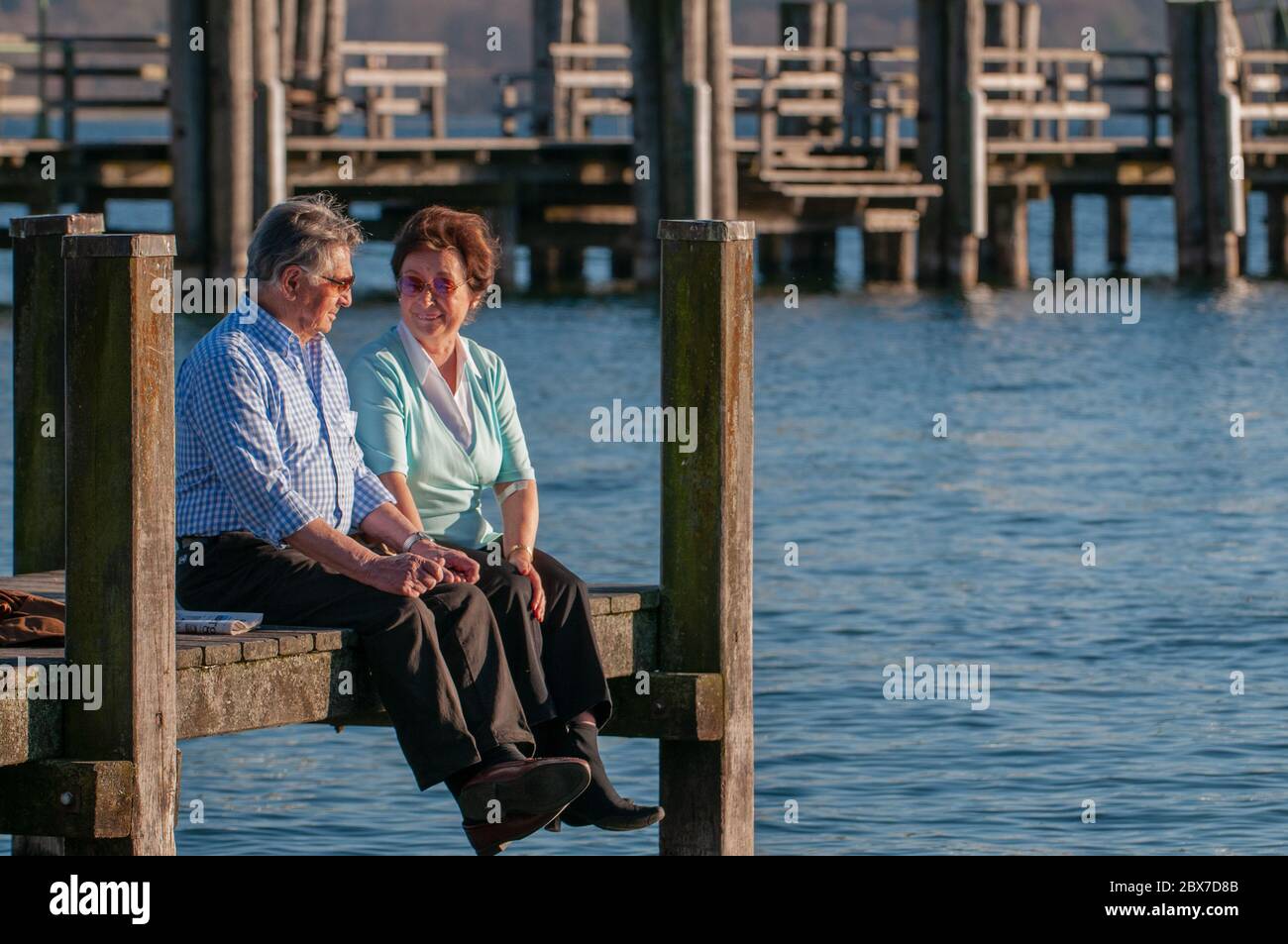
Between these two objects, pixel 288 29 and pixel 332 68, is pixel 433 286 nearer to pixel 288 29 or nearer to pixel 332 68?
pixel 332 68

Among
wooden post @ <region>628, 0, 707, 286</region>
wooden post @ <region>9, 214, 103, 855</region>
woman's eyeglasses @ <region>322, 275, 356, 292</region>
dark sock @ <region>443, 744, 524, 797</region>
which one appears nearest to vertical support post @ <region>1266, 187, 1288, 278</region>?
wooden post @ <region>628, 0, 707, 286</region>

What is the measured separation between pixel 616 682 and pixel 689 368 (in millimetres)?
864

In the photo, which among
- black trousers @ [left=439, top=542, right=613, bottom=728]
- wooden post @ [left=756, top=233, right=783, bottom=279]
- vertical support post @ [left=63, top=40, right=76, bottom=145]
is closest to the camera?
black trousers @ [left=439, top=542, right=613, bottom=728]

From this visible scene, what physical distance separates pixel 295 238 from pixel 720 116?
20234 millimetres

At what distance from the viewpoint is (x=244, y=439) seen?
20.9ft

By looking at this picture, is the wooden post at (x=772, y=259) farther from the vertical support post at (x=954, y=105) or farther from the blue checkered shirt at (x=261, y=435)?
the blue checkered shirt at (x=261, y=435)

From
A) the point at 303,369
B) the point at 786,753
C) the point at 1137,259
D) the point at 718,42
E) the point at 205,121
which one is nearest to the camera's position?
the point at 303,369

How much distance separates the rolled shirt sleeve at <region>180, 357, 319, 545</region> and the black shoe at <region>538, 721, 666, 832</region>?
825 mm

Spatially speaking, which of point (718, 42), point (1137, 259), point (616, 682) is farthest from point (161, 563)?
point (1137, 259)

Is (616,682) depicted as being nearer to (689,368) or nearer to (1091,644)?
(689,368)

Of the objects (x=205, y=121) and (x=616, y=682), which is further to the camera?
(x=205, y=121)

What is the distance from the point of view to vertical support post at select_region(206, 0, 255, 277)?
23.1m

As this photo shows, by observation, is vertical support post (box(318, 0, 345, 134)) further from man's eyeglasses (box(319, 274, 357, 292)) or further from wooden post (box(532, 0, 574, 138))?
man's eyeglasses (box(319, 274, 357, 292))

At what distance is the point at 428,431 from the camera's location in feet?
22.7
